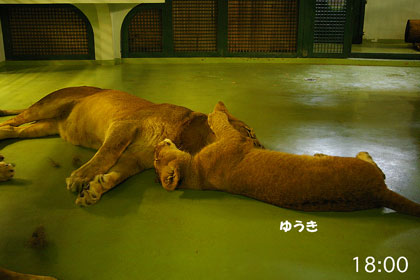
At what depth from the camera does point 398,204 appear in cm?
249

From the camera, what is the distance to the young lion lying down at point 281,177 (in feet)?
7.97

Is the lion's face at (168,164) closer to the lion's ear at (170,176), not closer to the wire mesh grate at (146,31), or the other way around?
the lion's ear at (170,176)

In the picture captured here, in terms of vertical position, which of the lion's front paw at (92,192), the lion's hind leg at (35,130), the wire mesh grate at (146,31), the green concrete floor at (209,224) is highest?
the wire mesh grate at (146,31)

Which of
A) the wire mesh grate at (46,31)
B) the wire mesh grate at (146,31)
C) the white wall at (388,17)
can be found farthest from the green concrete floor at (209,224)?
the white wall at (388,17)

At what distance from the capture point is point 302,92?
6.37m

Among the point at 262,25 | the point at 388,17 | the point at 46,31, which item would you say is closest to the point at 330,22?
the point at 262,25

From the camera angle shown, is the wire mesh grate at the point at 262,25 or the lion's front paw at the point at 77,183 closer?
the lion's front paw at the point at 77,183

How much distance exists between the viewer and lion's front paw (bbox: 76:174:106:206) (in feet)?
8.98

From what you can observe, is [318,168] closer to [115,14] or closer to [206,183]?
[206,183]

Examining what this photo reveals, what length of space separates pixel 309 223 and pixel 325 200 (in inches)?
6.3

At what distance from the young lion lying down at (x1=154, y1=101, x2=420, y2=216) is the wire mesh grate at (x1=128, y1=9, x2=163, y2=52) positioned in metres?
7.09

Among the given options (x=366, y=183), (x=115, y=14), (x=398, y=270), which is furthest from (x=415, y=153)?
(x=115, y=14)

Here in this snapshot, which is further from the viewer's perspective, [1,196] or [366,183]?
[1,196]

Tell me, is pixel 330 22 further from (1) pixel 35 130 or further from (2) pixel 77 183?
(2) pixel 77 183
